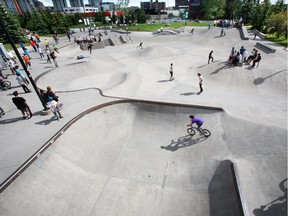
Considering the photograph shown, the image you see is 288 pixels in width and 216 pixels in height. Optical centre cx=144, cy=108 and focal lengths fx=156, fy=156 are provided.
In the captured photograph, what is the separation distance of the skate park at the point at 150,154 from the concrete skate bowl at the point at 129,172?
4 cm

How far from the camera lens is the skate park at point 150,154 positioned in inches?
232

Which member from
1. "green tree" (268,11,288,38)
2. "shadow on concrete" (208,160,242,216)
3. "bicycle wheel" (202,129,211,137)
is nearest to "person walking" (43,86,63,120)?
"bicycle wheel" (202,129,211,137)

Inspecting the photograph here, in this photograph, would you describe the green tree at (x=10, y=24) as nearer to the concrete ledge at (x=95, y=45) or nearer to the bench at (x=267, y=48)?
the concrete ledge at (x=95, y=45)

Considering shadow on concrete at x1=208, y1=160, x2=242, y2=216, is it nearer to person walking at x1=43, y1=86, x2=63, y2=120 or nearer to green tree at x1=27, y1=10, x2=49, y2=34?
person walking at x1=43, y1=86, x2=63, y2=120

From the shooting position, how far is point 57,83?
15711mm

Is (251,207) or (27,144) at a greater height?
(27,144)

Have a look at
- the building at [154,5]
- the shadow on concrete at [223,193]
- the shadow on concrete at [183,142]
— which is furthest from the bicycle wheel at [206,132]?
the building at [154,5]

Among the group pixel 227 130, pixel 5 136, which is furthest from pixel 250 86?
pixel 5 136

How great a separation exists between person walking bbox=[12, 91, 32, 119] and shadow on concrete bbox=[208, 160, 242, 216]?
1006 cm

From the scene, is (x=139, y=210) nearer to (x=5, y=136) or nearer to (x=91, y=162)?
(x=91, y=162)

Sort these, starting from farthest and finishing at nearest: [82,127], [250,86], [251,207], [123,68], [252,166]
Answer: [123,68]
[250,86]
[82,127]
[252,166]
[251,207]

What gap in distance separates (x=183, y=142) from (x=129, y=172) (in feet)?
11.2

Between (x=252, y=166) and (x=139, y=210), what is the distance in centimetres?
513

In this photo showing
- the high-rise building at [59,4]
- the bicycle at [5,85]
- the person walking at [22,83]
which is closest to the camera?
the person walking at [22,83]
